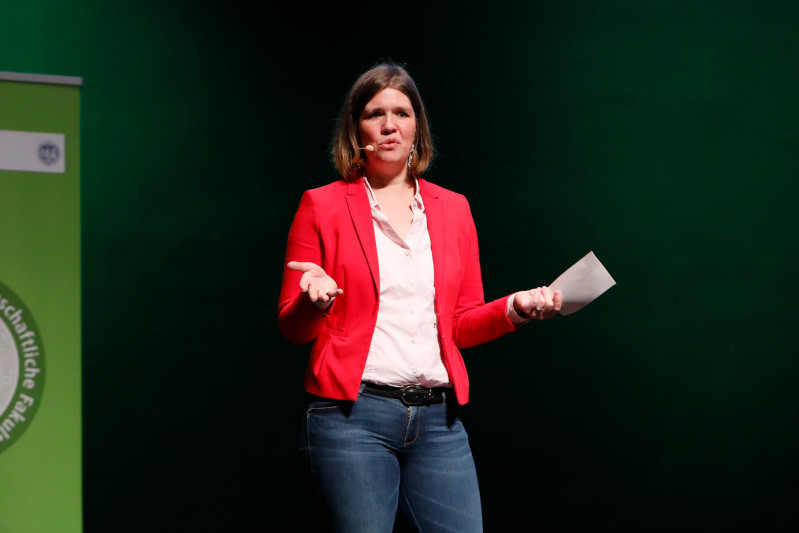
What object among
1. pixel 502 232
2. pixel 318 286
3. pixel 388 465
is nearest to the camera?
pixel 318 286

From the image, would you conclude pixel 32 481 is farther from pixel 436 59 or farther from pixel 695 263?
pixel 695 263

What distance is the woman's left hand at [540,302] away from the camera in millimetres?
1743

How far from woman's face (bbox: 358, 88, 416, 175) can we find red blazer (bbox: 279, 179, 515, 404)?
9cm

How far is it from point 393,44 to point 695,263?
1.40 m

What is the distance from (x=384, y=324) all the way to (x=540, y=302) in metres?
0.32

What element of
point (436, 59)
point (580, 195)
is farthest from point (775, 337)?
point (436, 59)

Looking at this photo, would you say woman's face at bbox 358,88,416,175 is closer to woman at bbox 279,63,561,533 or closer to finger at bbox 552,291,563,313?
woman at bbox 279,63,561,533

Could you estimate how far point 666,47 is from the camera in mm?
3234

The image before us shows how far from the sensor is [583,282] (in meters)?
1.74

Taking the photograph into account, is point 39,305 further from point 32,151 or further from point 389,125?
point 389,125

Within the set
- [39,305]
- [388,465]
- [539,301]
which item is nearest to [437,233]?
[539,301]

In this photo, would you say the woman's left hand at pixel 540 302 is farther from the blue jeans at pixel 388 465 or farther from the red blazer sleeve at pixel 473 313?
→ the blue jeans at pixel 388 465

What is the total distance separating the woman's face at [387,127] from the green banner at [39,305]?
0.61 meters

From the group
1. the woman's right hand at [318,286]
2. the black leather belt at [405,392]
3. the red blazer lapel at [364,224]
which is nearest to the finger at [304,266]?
the woman's right hand at [318,286]
